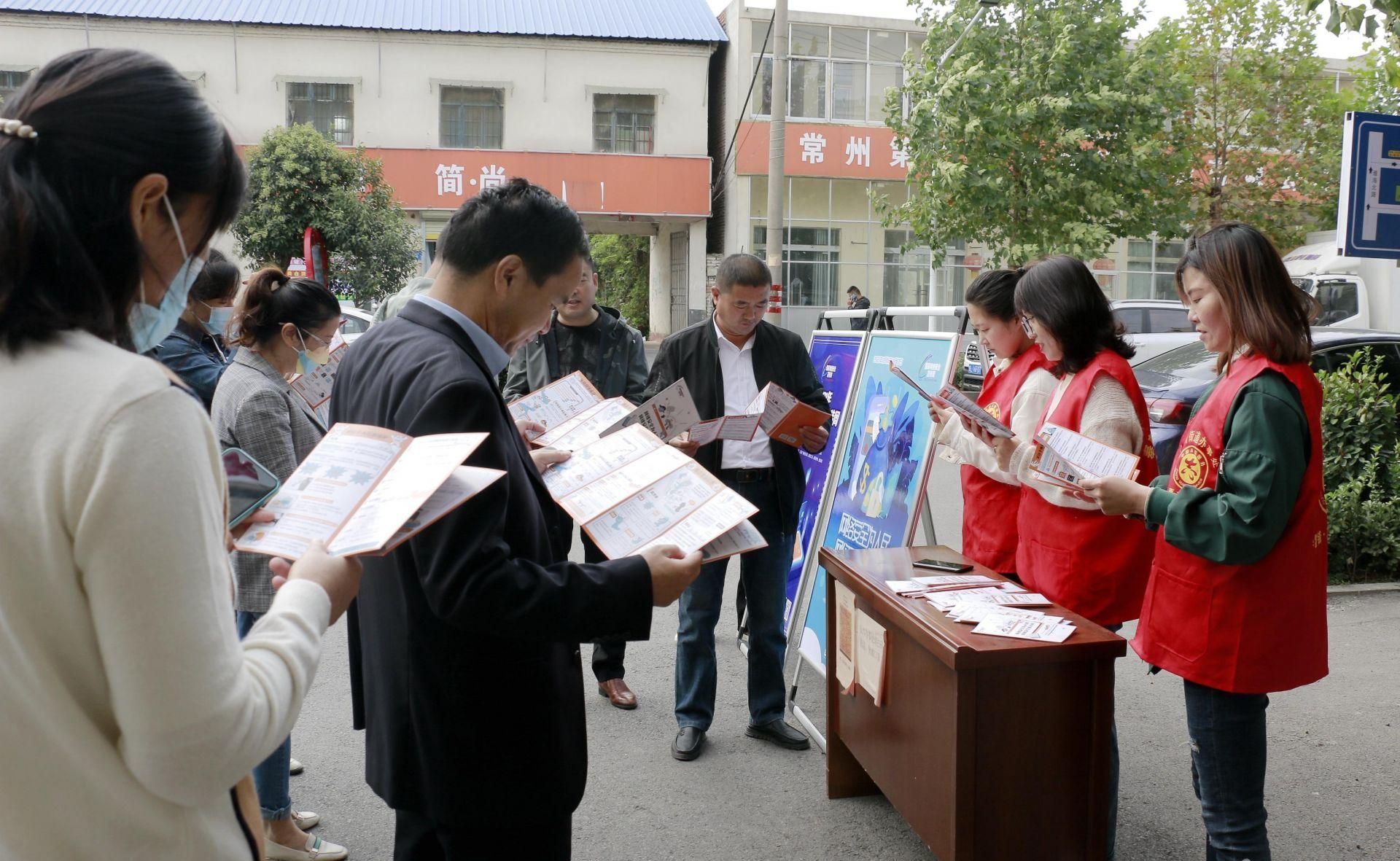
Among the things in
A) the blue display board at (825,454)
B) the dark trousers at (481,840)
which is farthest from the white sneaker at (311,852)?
the blue display board at (825,454)

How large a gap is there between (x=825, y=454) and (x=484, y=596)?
3267 millimetres

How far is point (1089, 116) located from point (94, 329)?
15.0 meters

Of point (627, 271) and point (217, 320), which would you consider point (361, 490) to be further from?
point (627, 271)

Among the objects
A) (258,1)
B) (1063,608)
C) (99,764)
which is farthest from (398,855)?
(258,1)

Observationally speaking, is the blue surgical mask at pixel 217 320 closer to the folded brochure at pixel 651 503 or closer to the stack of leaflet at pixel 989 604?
the folded brochure at pixel 651 503

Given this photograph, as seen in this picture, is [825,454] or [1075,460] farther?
[825,454]

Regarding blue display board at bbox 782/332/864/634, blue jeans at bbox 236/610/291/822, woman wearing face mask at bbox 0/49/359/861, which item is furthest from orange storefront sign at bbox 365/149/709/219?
woman wearing face mask at bbox 0/49/359/861

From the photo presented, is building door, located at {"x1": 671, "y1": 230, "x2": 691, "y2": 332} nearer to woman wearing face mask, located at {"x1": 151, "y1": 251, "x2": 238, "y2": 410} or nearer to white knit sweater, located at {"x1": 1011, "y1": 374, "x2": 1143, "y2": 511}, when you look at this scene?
woman wearing face mask, located at {"x1": 151, "y1": 251, "x2": 238, "y2": 410}

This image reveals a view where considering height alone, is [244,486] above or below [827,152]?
below

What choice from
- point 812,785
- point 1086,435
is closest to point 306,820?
point 812,785

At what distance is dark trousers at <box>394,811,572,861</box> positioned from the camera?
177cm

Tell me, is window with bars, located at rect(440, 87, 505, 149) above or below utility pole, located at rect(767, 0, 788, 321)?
above

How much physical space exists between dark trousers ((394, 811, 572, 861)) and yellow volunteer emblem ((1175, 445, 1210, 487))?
1.66m

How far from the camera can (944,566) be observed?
3188 millimetres
